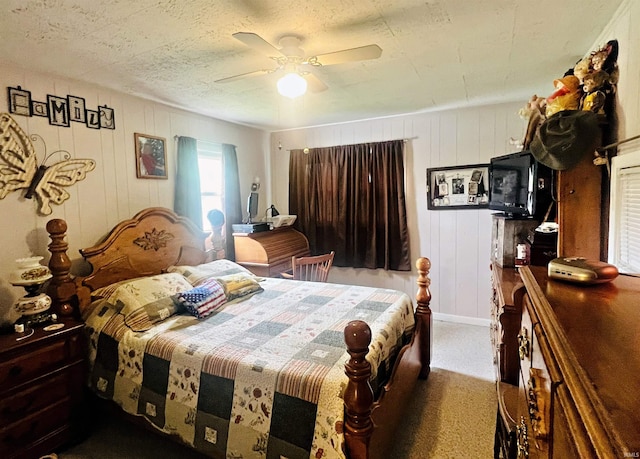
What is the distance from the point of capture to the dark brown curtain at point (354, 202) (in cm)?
409

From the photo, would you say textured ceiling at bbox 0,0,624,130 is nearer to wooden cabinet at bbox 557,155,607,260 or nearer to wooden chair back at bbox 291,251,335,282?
wooden cabinet at bbox 557,155,607,260

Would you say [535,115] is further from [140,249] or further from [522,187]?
[140,249]

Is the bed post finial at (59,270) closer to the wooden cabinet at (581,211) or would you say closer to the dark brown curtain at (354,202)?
the dark brown curtain at (354,202)

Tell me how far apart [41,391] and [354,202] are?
3.36 meters

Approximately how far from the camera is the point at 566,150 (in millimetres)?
1694

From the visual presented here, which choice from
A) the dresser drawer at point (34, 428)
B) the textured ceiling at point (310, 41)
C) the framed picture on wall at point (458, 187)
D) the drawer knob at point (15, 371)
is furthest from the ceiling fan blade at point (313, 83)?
the dresser drawer at point (34, 428)

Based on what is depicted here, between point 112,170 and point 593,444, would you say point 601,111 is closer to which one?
point 593,444

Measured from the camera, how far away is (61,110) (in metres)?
2.51

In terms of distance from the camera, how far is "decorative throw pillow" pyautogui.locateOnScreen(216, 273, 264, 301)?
2.80 meters

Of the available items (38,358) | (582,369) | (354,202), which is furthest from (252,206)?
(582,369)

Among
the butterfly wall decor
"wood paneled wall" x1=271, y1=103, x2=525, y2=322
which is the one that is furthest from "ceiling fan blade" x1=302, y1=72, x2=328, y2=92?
"wood paneled wall" x1=271, y1=103, x2=525, y2=322

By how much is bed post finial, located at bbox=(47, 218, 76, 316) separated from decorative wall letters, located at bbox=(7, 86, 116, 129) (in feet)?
2.54

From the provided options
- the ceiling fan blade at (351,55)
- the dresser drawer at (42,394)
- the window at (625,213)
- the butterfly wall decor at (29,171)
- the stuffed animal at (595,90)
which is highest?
the ceiling fan blade at (351,55)

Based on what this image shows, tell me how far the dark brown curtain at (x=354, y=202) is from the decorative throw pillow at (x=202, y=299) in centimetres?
207
